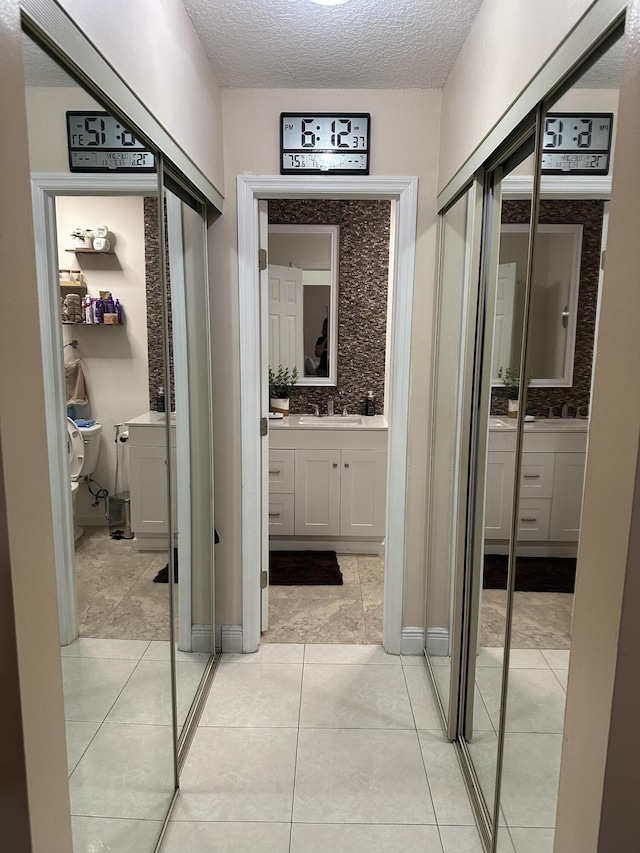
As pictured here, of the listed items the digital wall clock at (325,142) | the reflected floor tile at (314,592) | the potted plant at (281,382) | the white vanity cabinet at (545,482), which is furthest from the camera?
the potted plant at (281,382)

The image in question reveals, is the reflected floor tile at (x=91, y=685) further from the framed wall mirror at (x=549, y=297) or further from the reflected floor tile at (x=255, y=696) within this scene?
the framed wall mirror at (x=549, y=297)

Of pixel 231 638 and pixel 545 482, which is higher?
pixel 545 482

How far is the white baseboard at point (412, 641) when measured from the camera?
2.94 m

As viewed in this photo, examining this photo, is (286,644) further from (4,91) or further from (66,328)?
(4,91)

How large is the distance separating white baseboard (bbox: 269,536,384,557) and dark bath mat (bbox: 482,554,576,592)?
7.85 ft

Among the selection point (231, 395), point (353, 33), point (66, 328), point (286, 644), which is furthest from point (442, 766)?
point (353, 33)

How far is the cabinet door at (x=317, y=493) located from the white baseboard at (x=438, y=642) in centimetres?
138

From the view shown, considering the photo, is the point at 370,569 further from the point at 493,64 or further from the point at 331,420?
the point at 493,64

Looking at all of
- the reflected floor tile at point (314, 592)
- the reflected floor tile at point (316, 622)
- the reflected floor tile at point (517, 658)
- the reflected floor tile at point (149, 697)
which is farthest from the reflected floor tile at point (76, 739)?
the reflected floor tile at point (314, 592)

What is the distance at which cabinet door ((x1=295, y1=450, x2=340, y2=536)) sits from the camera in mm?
3994

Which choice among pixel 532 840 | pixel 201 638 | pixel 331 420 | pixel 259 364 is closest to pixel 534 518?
pixel 532 840

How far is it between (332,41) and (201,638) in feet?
7.98

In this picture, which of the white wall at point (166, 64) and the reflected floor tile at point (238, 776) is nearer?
the white wall at point (166, 64)

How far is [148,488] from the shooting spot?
1.78 metres
